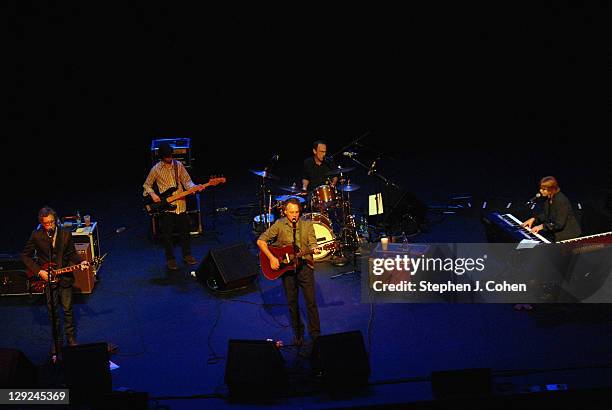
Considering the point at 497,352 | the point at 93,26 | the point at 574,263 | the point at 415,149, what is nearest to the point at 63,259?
the point at 497,352

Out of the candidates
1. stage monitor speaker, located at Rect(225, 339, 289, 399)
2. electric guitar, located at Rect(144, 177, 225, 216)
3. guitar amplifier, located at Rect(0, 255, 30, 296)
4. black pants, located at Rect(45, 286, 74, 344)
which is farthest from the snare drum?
guitar amplifier, located at Rect(0, 255, 30, 296)

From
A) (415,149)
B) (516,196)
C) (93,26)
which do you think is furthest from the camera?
(415,149)

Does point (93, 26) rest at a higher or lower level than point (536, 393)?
higher

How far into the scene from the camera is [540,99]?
68.3 ft

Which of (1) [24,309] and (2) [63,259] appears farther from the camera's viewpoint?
(1) [24,309]

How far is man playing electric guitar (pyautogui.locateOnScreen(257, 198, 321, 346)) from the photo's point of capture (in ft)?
31.3

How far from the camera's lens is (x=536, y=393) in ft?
21.4

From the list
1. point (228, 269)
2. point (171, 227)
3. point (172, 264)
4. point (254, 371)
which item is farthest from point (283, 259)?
point (172, 264)

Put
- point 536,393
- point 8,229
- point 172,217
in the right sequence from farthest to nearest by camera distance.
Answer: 1. point 8,229
2. point 172,217
3. point 536,393

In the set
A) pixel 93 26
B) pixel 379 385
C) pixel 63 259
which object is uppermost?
pixel 93 26

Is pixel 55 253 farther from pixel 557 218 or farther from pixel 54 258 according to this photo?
pixel 557 218

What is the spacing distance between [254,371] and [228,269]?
2.98 metres

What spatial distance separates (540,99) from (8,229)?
13.3m

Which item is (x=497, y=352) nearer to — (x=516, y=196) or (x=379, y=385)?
(x=379, y=385)
